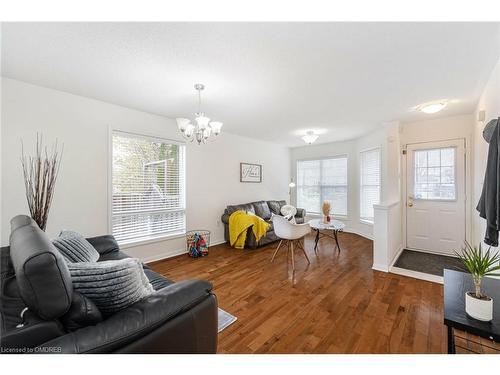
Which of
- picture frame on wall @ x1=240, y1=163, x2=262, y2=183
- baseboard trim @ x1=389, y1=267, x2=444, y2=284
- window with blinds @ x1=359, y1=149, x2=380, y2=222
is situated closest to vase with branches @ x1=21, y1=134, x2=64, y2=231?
picture frame on wall @ x1=240, y1=163, x2=262, y2=183

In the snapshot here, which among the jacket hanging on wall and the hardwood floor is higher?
the jacket hanging on wall

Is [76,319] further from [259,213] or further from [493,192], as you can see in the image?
[259,213]

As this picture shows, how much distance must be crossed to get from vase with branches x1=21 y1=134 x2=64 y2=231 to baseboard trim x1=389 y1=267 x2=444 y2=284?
444 cm

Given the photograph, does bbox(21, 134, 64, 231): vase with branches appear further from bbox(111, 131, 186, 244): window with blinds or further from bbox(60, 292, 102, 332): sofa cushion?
bbox(60, 292, 102, 332): sofa cushion

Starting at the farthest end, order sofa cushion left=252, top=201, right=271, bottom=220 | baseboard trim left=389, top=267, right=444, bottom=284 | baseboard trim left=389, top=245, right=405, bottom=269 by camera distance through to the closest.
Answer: sofa cushion left=252, top=201, right=271, bottom=220
baseboard trim left=389, top=245, right=405, bottom=269
baseboard trim left=389, top=267, right=444, bottom=284

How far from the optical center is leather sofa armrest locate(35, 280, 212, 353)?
2.60 ft

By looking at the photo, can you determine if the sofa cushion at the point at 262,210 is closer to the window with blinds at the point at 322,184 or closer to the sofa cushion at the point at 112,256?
the window with blinds at the point at 322,184

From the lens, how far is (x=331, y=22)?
1.48 meters

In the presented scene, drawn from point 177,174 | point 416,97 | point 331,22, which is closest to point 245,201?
point 177,174

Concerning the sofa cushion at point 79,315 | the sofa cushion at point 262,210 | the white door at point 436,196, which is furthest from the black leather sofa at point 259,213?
the sofa cushion at point 79,315

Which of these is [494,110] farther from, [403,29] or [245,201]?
[245,201]

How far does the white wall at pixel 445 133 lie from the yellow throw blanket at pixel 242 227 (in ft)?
9.10

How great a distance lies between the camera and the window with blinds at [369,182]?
4.80 m

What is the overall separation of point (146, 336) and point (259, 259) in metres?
2.77
